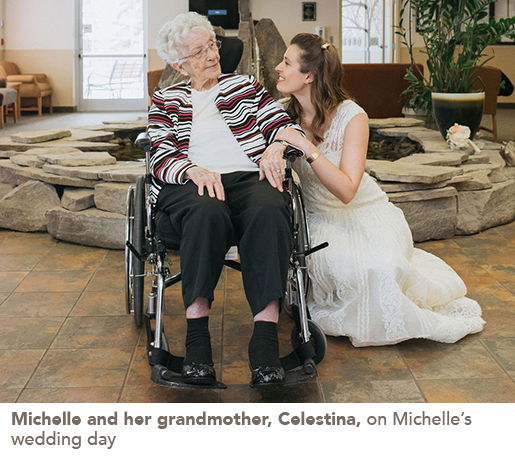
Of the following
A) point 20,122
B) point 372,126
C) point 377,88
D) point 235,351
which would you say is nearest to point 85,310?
point 235,351

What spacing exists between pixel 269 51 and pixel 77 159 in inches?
93.4

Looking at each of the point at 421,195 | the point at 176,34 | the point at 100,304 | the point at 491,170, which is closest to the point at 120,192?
the point at 100,304

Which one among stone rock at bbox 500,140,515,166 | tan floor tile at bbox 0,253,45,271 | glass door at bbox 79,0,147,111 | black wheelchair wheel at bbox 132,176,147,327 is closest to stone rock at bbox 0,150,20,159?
tan floor tile at bbox 0,253,45,271

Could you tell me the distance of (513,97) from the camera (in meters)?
10.9

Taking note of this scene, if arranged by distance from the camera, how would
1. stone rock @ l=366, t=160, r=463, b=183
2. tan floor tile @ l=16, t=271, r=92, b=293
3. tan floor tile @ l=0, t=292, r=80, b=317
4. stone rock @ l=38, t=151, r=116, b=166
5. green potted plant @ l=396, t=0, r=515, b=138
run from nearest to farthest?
tan floor tile @ l=0, t=292, r=80, b=317, tan floor tile @ l=16, t=271, r=92, b=293, stone rock @ l=366, t=160, r=463, b=183, stone rock @ l=38, t=151, r=116, b=166, green potted plant @ l=396, t=0, r=515, b=138

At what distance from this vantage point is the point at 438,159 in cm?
375

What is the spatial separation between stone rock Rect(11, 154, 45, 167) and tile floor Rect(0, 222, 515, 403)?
105cm

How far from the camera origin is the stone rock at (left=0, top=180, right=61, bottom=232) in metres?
3.57

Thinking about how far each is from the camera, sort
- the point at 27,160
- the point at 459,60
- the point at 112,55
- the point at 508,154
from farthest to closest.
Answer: the point at 112,55 < the point at 459,60 < the point at 508,154 < the point at 27,160

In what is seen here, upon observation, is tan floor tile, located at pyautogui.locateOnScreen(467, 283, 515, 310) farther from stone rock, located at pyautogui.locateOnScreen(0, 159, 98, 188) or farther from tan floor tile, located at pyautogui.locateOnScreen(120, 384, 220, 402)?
stone rock, located at pyautogui.locateOnScreen(0, 159, 98, 188)

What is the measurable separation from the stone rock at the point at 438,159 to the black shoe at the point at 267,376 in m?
2.32

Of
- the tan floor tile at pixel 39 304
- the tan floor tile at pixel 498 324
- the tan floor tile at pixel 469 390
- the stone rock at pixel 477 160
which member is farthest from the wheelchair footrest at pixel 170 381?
the stone rock at pixel 477 160

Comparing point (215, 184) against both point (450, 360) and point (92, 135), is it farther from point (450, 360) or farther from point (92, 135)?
point (92, 135)

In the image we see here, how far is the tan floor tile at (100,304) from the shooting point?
2.42m
